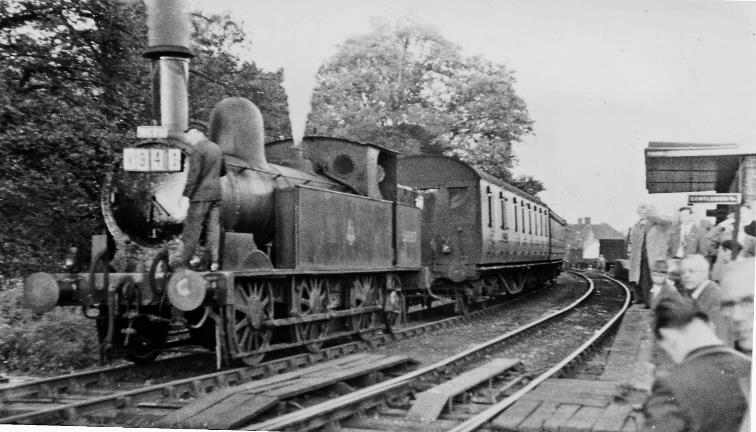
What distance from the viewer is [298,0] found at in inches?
257

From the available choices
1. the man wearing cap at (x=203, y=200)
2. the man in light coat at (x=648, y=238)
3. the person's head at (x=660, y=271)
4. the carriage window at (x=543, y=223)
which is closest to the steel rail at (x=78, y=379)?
the man wearing cap at (x=203, y=200)

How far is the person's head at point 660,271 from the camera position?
5429 mm

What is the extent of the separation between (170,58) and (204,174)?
5.08 ft

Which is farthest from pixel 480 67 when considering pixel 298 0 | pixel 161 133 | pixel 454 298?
pixel 454 298

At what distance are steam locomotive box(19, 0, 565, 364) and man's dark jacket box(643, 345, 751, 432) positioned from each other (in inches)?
137

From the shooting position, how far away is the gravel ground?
27.0 ft

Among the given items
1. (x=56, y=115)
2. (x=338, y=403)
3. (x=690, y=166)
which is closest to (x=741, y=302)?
(x=690, y=166)

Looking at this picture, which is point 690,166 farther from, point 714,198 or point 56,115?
point 56,115

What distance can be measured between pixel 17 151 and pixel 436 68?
13.4 ft

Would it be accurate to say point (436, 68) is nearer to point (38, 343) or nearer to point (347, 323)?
point (347, 323)

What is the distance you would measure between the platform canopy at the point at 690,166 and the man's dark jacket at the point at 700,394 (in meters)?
1.99

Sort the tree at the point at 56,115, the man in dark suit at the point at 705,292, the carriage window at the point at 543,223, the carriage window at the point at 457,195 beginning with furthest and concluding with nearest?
the carriage window at the point at 543,223 < the carriage window at the point at 457,195 < the tree at the point at 56,115 < the man in dark suit at the point at 705,292

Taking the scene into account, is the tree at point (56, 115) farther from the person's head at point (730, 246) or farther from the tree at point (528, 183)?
the person's head at point (730, 246)

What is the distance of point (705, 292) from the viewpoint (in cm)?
491
